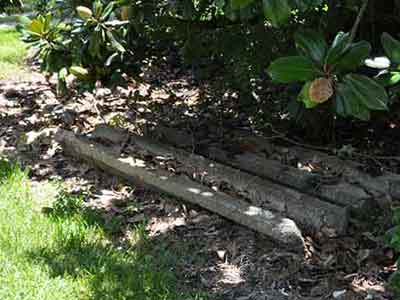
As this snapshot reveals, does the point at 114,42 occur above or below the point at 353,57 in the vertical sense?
below

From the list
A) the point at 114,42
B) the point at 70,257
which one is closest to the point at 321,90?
the point at 70,257

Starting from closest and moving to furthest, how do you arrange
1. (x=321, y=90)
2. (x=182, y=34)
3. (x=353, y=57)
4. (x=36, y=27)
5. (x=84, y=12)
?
(x=321, y=90) < (x=353, y=57) < (x=84, y=12) < (x=36, y=27) < (x=182, y=34)

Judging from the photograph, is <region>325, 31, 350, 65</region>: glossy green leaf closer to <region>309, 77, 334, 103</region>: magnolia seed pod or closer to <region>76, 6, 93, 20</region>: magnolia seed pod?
<region>309, 77, 334, 103</region>: magnolia seed pod

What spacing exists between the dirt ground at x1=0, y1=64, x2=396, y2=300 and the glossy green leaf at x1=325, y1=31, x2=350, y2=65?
135 centimetres

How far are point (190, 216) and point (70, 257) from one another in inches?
28.7

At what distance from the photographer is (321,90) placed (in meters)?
2.14

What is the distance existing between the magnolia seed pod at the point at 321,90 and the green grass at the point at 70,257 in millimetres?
1364

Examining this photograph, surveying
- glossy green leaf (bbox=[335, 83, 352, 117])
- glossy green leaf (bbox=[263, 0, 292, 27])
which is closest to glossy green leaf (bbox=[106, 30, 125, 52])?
glossy green leaf (bbox=[263, 0, 292, 27])

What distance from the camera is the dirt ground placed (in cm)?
334

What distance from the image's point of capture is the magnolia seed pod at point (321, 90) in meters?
2.14

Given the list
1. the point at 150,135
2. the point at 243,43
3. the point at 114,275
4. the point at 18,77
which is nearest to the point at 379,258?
the point at 114,275

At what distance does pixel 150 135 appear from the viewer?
16.4 ft

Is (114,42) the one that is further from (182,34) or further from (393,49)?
(393,49)

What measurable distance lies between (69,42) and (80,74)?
0.67 ft
